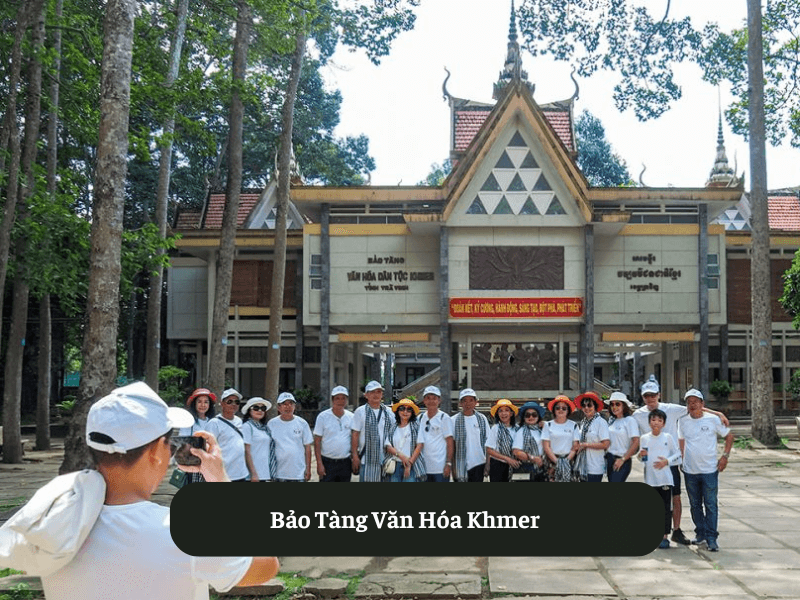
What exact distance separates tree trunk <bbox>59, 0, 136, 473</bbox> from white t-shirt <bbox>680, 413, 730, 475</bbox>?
5.58 m

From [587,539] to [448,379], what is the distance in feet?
73.6

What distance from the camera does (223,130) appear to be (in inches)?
1625

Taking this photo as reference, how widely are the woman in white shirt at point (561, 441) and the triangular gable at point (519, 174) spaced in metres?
14.9

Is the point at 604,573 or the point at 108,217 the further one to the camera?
the point at 108,217

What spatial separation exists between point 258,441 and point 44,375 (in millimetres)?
11358

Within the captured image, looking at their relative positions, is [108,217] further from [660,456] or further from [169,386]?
[169,386]

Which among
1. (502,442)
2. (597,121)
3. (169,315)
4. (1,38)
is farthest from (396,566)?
(597,121)

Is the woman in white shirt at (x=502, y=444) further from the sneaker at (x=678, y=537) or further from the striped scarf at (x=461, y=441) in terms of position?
the sneaker at (x=678, y=537)

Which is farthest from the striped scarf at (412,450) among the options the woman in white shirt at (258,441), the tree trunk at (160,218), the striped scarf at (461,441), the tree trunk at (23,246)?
the tree trunk at (160,218)

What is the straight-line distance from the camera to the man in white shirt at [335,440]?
1016cm

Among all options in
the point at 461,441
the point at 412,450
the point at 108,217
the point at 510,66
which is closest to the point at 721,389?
the point at 510,66

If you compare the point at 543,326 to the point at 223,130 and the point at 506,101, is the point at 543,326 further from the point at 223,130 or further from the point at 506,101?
the point at 223,130

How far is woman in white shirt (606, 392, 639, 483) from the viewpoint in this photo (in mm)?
9594

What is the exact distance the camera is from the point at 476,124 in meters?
29.7
